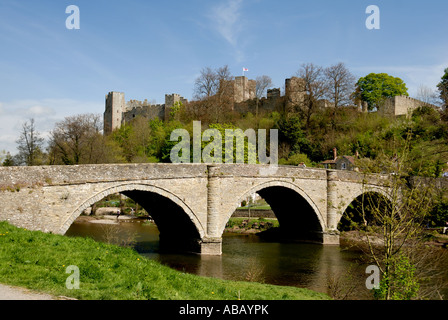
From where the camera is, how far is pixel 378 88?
61.2 meters

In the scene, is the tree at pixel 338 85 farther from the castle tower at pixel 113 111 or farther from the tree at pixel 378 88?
the castle tower at pixel 113 111

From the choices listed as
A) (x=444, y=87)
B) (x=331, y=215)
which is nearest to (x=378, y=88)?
(x=444, y=87)

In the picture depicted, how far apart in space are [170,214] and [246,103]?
39190 millimetres

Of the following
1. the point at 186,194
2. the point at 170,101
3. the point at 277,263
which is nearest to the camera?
the point at 186,194

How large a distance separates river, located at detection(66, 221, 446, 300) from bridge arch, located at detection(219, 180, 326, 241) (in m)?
1.47

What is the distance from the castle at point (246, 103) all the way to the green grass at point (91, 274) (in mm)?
43397

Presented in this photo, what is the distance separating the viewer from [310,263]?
74.4 ft

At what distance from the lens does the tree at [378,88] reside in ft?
199

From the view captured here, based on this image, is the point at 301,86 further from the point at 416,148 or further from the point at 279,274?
the point at 279,274

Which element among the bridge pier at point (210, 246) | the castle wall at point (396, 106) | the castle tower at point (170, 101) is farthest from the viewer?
the castle tower at point (170, 101)

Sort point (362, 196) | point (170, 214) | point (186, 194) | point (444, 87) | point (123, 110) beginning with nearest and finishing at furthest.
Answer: point (186, 194) < point (362, 196) < point (170, 214) < point (444, 87) < point (123, 110)

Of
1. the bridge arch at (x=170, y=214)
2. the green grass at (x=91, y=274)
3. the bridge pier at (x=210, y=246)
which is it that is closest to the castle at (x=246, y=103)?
the bridge arch at (x=170, y=214)

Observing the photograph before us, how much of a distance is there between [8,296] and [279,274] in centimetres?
1432

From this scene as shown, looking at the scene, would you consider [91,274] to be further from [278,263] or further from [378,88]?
[378,88]
